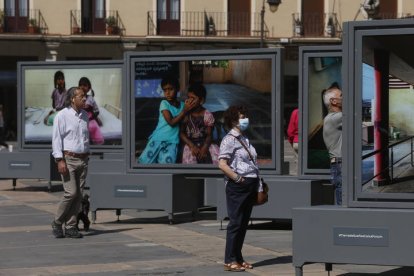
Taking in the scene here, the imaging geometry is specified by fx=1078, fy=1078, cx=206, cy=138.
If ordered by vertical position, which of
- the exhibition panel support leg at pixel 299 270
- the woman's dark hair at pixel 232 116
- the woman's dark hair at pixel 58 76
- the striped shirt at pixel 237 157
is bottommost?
the exhibition panel support leg at pixel 299 270

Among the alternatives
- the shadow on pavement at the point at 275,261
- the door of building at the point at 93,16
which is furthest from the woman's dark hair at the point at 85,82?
the door of building at the point at 93,16

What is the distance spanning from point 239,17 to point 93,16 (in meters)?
6.79

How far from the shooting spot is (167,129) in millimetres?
15539

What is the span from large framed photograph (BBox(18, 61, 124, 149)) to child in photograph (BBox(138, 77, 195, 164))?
4441 millimetres

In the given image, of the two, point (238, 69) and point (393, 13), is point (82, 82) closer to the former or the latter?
point (238, 69)

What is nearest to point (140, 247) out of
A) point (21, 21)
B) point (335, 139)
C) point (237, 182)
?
point (237, 182)

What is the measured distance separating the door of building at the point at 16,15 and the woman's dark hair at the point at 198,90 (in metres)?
34.1

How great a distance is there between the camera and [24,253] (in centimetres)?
1195

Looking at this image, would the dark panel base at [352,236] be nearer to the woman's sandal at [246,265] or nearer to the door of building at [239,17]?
the woman's sandal at [246,265]

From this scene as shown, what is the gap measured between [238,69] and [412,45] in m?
5.99

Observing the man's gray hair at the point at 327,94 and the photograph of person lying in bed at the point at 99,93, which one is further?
the photograph of person lying in bed at the point at 99,93

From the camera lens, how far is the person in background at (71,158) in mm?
13188

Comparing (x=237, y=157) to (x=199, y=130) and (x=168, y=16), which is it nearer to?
(x=199, y=130)

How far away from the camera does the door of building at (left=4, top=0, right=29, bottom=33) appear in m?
48.2
